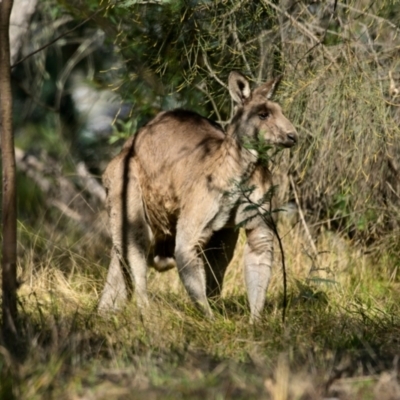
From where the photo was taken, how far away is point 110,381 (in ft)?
16.2

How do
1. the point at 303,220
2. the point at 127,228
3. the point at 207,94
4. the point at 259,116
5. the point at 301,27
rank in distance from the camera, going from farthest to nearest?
the point at 303,220 < the point at 207,94 < the point at 301,27 < the point at 127,228 < the point at 259,116

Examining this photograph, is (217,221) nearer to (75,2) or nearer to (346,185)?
(346,185)

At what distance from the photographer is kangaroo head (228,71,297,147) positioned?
7.32 meters

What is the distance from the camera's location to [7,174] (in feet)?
19.6

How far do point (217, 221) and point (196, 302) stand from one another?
65cm

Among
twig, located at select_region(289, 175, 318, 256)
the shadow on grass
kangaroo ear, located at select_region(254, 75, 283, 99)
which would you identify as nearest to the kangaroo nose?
kangaroo ear, located at select_region(254, 75, 283, 99)

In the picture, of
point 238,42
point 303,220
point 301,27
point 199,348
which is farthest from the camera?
point 303,220

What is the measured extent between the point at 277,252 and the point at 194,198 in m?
2.19

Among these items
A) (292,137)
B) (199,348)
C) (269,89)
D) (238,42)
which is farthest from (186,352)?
(238,42)

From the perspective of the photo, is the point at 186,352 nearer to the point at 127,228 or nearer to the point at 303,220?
the point at 127,228

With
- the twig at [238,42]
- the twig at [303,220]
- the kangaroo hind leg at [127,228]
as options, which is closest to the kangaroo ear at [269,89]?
the twig at [238,42]

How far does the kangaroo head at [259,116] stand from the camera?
7.32 metres

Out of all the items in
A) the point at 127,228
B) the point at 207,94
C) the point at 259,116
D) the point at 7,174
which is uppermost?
the point at 7,174

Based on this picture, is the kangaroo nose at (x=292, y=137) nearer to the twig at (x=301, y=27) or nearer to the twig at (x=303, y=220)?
the twig at (x=301, y=27)
